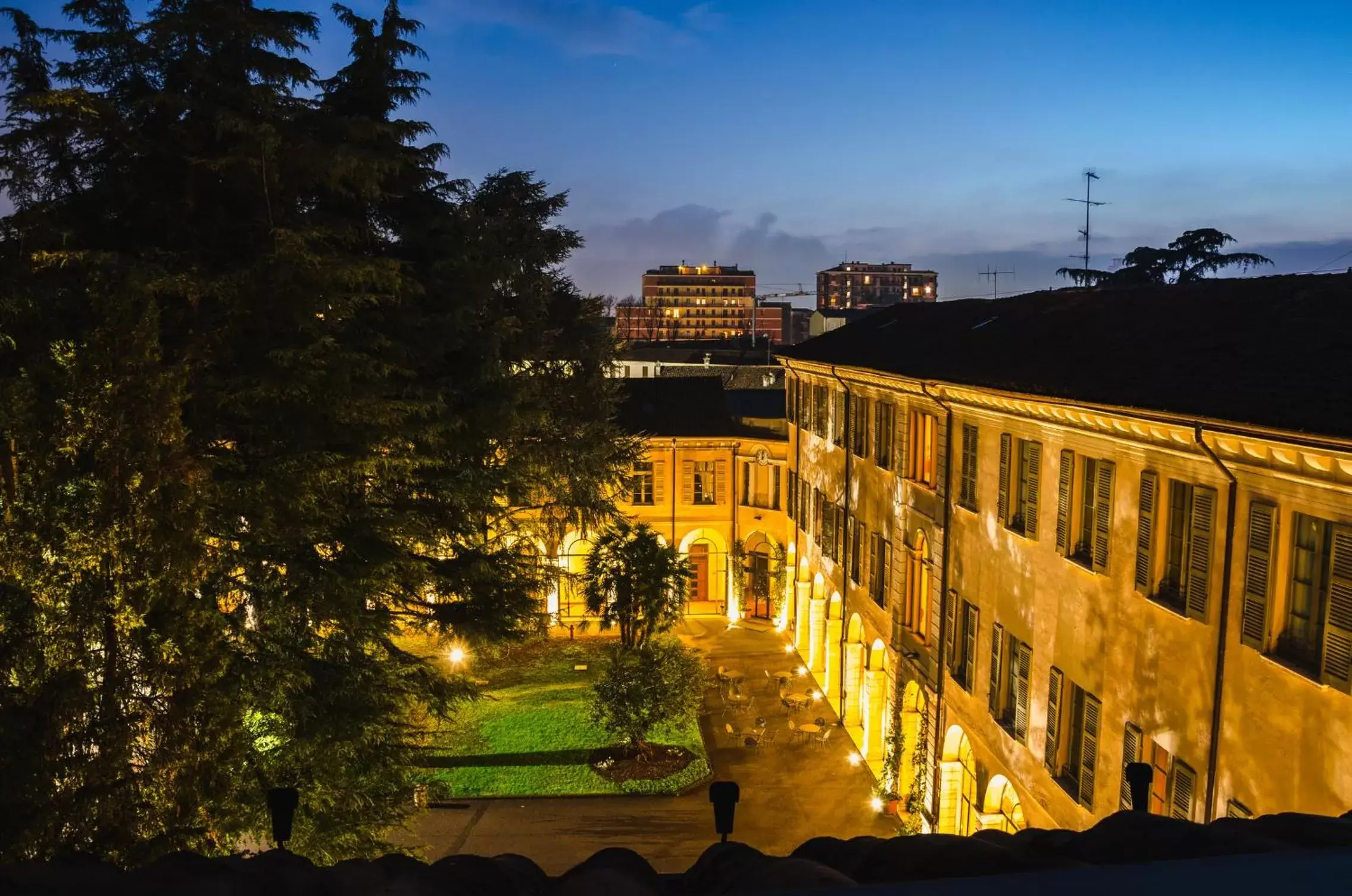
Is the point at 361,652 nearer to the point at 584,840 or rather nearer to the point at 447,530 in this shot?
the point at 447,530

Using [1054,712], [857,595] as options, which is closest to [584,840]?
[857,595]

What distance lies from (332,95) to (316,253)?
8.28 meters

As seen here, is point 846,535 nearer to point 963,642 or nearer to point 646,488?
point 963,642

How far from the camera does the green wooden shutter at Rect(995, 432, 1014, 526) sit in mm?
17141

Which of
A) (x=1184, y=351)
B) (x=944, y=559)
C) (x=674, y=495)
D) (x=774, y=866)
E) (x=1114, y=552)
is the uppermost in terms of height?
(x=1184, y=351)

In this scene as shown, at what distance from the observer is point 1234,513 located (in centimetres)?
1096

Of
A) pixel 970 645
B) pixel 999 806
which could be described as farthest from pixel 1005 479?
pixel 999 806

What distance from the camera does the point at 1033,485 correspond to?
643 inches

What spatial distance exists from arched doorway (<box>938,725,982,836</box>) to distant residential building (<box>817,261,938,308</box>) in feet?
537

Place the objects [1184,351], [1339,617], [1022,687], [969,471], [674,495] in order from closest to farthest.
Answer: [1339,617] < [1184,351] < [1022,687] < [969,471] < [674,495]

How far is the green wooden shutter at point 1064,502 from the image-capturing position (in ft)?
49.0

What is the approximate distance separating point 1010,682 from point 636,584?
16.2 meters

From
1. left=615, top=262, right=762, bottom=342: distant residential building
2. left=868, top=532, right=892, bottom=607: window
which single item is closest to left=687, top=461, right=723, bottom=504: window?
left=868, top=532, right=892, bottom=607: window

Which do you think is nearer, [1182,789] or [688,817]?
[1182,789]
